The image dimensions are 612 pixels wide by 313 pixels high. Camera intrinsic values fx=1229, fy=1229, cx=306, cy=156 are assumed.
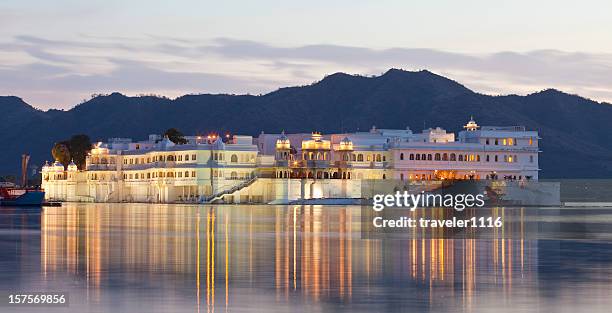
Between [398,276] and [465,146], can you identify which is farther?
[465,146]

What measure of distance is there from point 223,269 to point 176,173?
122 m

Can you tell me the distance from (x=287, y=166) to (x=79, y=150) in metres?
54.7

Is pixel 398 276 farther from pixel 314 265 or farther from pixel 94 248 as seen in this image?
pixel 94 248

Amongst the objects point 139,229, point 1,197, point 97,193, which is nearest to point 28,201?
point 1,197

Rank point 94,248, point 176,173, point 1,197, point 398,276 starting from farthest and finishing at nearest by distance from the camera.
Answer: point 176,173
point 1,197
point 94,248
point 398,276

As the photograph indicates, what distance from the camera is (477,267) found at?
3394 centimetres

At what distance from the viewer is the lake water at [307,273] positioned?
81.6ft

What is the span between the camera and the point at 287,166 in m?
149

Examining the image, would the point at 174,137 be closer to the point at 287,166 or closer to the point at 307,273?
the point at 287,166

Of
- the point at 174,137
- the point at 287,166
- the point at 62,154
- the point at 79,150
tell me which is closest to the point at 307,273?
the point at 287,166

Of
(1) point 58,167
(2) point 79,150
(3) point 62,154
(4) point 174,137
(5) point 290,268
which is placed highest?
(4) point 174,137

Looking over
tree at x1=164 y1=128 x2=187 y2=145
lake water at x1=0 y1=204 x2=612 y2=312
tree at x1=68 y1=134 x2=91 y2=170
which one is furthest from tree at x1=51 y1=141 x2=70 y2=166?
lake water at x1=0 y1=204 x2=612 y2=312

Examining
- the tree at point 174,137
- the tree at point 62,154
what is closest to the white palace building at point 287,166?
the tree at point 174,137

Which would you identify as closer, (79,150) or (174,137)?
(174,137)
